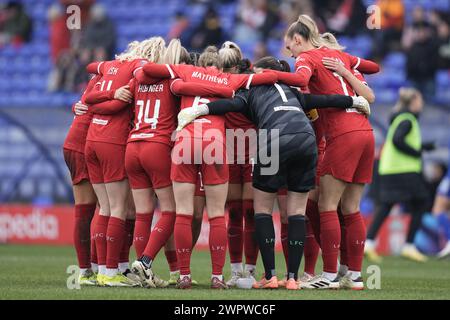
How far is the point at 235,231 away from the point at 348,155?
1421 mm

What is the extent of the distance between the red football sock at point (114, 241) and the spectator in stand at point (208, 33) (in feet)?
36.3

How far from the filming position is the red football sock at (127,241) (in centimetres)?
954

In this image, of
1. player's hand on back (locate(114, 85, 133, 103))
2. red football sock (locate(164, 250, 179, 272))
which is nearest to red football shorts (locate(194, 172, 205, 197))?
red football sock (locate(164, 250, 179, 272))

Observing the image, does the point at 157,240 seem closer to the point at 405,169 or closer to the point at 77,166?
the point at 77,166

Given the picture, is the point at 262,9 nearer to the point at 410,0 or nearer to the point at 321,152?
the point at 410,0

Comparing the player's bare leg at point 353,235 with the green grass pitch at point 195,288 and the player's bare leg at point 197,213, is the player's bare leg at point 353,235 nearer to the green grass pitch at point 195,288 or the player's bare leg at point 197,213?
the green grass pitch at point 195,288

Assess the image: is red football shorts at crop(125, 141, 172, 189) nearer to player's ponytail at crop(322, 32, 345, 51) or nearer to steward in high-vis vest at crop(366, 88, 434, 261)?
player's ponytail at crop(322, 32, 345, 51)

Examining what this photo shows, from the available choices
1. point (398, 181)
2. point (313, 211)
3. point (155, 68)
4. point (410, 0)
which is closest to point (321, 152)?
point (313, 211)

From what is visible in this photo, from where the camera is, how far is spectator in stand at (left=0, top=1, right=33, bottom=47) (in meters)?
22.9

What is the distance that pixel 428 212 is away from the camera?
16375 mm

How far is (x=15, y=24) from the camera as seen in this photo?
23.0 m

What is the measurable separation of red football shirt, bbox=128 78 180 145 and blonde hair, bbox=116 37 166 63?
1.19ft

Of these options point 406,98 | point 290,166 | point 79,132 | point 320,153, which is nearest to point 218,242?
point 290,166
